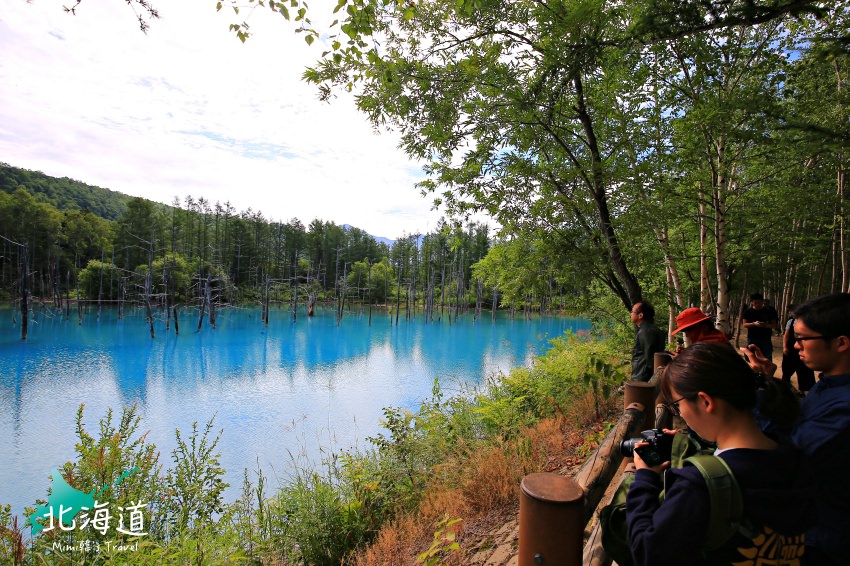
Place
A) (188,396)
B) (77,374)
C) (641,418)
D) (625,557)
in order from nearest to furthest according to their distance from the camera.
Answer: (625,557) < (641,418) < (188,396) < (77,374)

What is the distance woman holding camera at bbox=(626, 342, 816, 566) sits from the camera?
3.55 ft

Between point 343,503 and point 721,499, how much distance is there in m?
4.85

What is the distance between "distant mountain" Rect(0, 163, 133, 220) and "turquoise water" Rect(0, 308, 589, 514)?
1547 inches

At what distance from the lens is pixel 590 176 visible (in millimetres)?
6059

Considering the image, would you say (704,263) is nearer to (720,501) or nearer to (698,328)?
(698,328)

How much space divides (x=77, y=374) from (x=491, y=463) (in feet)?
67.0

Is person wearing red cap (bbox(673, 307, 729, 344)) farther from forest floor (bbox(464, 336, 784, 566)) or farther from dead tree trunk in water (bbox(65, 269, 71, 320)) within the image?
dead tree trunk in water (bbox(65, 269, 71, 320))

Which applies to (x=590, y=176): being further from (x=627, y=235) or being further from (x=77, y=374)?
(x=77, y=374)

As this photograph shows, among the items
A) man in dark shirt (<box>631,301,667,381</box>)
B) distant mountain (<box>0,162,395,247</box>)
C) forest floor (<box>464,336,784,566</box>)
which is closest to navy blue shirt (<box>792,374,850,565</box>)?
forest floor (<box>464,336,784,566</box>)

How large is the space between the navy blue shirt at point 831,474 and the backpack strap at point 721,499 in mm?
550

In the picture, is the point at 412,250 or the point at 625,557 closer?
the point at 625,557

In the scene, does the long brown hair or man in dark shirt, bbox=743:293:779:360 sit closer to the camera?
the long brown hair

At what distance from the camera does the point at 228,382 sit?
17578mm

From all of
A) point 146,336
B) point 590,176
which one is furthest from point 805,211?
point 146,336
